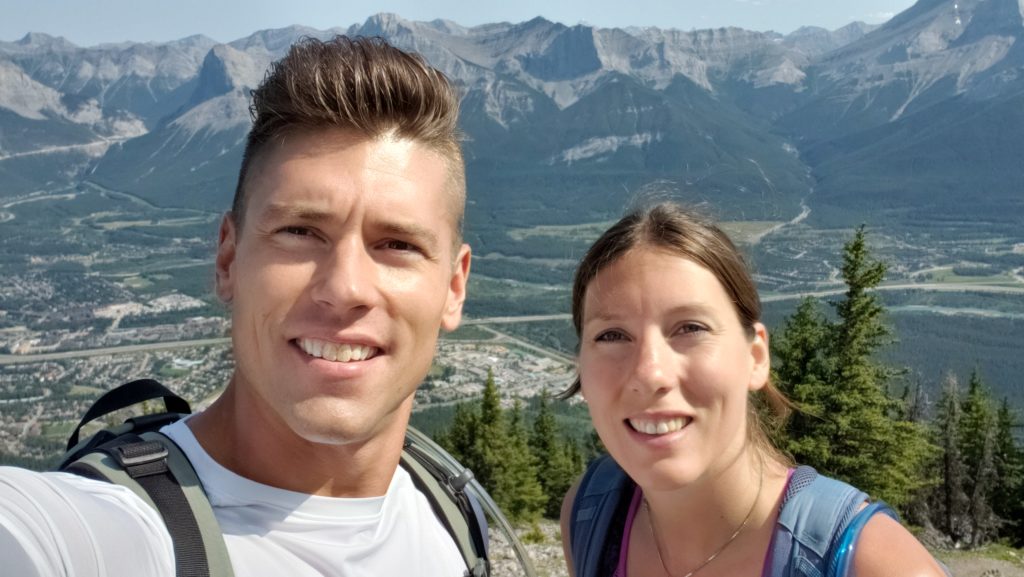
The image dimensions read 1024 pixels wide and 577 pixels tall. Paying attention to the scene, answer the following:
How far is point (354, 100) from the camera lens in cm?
282

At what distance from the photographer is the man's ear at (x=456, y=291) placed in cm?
319

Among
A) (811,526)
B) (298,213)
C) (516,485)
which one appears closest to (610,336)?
(811,526)

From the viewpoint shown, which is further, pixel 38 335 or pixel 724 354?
pixel 38 335

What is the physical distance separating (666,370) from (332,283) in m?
1.32

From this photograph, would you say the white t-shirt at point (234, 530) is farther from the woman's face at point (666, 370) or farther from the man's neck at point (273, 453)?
the woman's face at point (666, 370)

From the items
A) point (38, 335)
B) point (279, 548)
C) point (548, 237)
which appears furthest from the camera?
point (548, 237)

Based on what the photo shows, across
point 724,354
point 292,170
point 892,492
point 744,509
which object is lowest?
point 892,492

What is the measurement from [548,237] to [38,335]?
111887 millimetres

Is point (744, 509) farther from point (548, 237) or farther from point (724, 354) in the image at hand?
point (548, 237)

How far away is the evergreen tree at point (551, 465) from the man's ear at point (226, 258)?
1326 inches

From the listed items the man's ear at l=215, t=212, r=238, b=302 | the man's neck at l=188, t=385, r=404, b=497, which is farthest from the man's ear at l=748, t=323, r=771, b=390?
the man's ear at l=215, t=212, r=238, b=302

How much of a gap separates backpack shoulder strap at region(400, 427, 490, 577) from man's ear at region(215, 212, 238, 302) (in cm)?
96

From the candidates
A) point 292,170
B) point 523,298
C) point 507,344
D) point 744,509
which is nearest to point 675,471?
point 744,509

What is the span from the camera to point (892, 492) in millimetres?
20125
